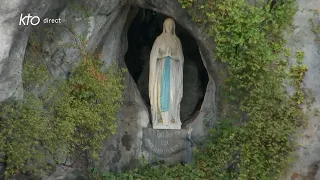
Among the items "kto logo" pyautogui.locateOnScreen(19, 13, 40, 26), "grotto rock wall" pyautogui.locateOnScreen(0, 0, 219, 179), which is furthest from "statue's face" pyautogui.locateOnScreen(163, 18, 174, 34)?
"kto logo" pyautogui.locateOnScreen(19, 13, 40, 26)

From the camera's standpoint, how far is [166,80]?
916 centimetres

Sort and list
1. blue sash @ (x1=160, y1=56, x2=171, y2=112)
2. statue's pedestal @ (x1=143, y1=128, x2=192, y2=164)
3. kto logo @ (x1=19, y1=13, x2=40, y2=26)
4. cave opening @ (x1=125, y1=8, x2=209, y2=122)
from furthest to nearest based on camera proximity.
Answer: cave opening @ (x1=125, y1=8, x2=209, y2=122) → statue's pedestal @ (x1=143, y1=128, x2=192, y2=164) → blue sash @ (x1=160, y1=56, x2=171, y2=112) → kto logo @ (x1=19, y1=13, x2=40, y2=26)

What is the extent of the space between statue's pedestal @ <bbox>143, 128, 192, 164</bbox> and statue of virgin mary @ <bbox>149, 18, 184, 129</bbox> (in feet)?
0.43

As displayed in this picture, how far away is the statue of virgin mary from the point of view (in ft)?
30.0

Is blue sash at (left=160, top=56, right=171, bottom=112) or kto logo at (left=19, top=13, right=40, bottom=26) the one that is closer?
kto logo at (left=19, top=13, right=40, bottom=26)

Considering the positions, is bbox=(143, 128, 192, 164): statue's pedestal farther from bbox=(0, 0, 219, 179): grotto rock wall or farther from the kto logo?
the kto logo

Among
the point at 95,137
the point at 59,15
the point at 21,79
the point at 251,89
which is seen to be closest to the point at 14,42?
the point at 21,79

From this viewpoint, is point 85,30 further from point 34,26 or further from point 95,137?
point 95,137

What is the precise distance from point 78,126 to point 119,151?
46.7 inches

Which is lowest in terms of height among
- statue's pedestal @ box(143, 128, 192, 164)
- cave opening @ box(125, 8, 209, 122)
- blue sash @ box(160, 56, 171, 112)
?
statue's pedestal @ box(143, 128, 192, 164)

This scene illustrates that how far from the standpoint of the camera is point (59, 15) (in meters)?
8.18

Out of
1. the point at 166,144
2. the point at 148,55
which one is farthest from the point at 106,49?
the point at 166,144

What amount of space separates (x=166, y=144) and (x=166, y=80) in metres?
0.95

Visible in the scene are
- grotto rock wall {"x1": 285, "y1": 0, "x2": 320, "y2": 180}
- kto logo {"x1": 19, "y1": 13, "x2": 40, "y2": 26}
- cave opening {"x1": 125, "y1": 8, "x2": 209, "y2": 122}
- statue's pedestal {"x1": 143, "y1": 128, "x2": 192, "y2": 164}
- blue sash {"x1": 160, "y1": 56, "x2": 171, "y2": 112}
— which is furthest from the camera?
cave opening {"x1": 125, "y1": 8, "x2": 209, "y2": 122}
